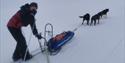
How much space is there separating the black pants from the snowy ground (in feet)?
0.63

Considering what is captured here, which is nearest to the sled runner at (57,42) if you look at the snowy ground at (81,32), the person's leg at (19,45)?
the snowy ground at (81,32)

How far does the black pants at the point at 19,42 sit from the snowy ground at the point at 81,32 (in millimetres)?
193

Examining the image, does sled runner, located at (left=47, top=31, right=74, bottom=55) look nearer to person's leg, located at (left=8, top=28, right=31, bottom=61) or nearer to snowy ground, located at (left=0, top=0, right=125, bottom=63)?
snowy ground, located at (left=0, top=0, right=125, bottom=63)

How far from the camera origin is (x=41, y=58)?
4832 millimetres

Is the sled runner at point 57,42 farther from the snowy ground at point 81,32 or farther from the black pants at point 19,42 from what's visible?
the black pants at point 19,42

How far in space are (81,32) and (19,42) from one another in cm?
175

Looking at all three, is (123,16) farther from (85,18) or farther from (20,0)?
(20,0)

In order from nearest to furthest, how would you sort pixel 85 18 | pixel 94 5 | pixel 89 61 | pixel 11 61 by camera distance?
pixel 89 61 < pixel 11 61 < pixel 85 18 < pixel 94 5

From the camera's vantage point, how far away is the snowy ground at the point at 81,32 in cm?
473

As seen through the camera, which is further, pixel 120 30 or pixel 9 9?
pixel 9 9

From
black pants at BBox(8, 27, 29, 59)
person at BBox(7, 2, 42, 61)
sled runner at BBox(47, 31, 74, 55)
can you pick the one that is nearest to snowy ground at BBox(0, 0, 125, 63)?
sled runner at BBox(47, 31, 74, 55)

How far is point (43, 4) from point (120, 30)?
13.3 feet

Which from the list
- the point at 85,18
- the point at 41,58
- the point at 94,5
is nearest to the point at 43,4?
the point at 94,5

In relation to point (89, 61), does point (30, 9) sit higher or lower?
higher
